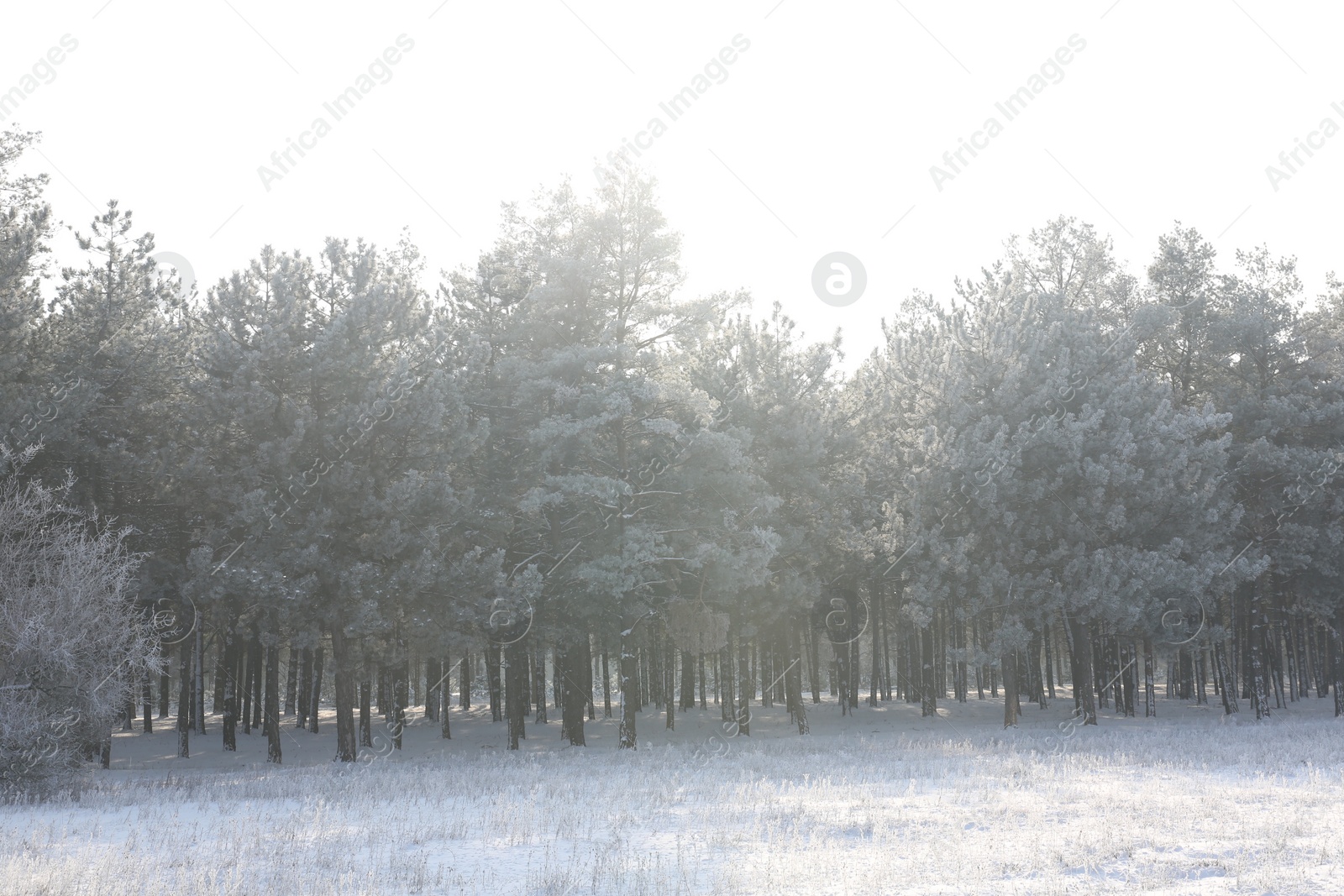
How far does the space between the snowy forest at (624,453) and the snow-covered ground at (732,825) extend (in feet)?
16.4

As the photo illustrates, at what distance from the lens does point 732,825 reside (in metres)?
12.4

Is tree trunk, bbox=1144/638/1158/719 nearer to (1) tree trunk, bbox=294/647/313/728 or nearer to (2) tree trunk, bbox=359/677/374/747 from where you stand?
(2) tree trunk, bbox=359/677/374/747

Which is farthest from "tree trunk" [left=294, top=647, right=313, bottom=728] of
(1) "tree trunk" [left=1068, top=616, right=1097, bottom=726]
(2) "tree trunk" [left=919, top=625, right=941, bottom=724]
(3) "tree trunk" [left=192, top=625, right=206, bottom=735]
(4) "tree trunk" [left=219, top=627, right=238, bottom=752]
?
(1) "tree trunk" [left=1068, top=616, right=1097, bottom=726]

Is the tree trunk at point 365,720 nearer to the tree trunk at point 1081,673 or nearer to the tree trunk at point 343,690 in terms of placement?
the tree trunk at point 343,690

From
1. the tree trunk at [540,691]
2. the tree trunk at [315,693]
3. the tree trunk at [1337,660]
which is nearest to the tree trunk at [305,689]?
the tree trunk at [315,693]

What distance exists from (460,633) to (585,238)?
12309 mm

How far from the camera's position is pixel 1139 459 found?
1129 inches

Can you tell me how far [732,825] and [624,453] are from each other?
16.8 meters

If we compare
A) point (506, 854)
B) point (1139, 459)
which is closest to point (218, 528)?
point (506, 854)

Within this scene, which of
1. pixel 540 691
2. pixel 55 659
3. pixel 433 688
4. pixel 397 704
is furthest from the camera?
pixel 540 691

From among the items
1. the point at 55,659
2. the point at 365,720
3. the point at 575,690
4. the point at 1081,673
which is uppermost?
the point at 55,659

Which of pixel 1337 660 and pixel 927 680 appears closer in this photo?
pixel 1337 660

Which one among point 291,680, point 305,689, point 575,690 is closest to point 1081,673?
point 575,690

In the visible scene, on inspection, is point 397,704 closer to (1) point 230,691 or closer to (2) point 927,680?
(1) point 230,691
